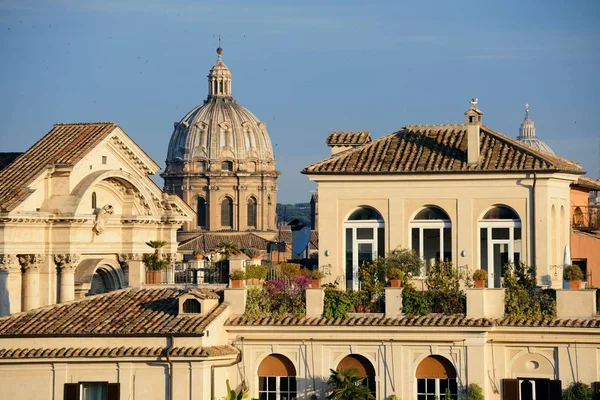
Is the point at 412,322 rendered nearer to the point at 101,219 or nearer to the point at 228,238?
the point at 101,219

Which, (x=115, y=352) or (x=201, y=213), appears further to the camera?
(x=201, y=213)

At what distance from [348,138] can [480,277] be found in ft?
35.4

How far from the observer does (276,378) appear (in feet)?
139

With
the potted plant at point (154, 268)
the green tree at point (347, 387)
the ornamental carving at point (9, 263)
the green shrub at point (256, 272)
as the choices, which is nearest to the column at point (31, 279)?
the ornamental carving at point (9, 263)

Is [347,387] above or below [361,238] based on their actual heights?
below

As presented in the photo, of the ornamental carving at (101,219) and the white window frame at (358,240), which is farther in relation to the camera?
the ornamental carving at (101,219)

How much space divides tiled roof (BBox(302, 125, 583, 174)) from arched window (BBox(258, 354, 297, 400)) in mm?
6881

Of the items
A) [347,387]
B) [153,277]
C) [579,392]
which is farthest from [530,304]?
[153,277]

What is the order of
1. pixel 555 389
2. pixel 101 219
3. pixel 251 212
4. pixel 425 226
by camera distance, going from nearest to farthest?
pixel 555 389
pixel 425 226
pixel 101 219
pixel 251 212

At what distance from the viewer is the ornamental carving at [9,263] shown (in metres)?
56.0

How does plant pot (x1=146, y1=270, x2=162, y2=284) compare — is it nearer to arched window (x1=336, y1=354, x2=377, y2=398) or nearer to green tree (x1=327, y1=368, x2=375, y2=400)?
arched window (x1=336, y1=354, x2=377, y2=398)

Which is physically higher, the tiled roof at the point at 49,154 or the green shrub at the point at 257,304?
the tiled roof at the point at 49,154

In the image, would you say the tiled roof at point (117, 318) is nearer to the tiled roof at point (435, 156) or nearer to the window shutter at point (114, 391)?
the window shutter at point (114, 391)

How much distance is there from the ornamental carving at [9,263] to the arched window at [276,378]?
16.1 m
